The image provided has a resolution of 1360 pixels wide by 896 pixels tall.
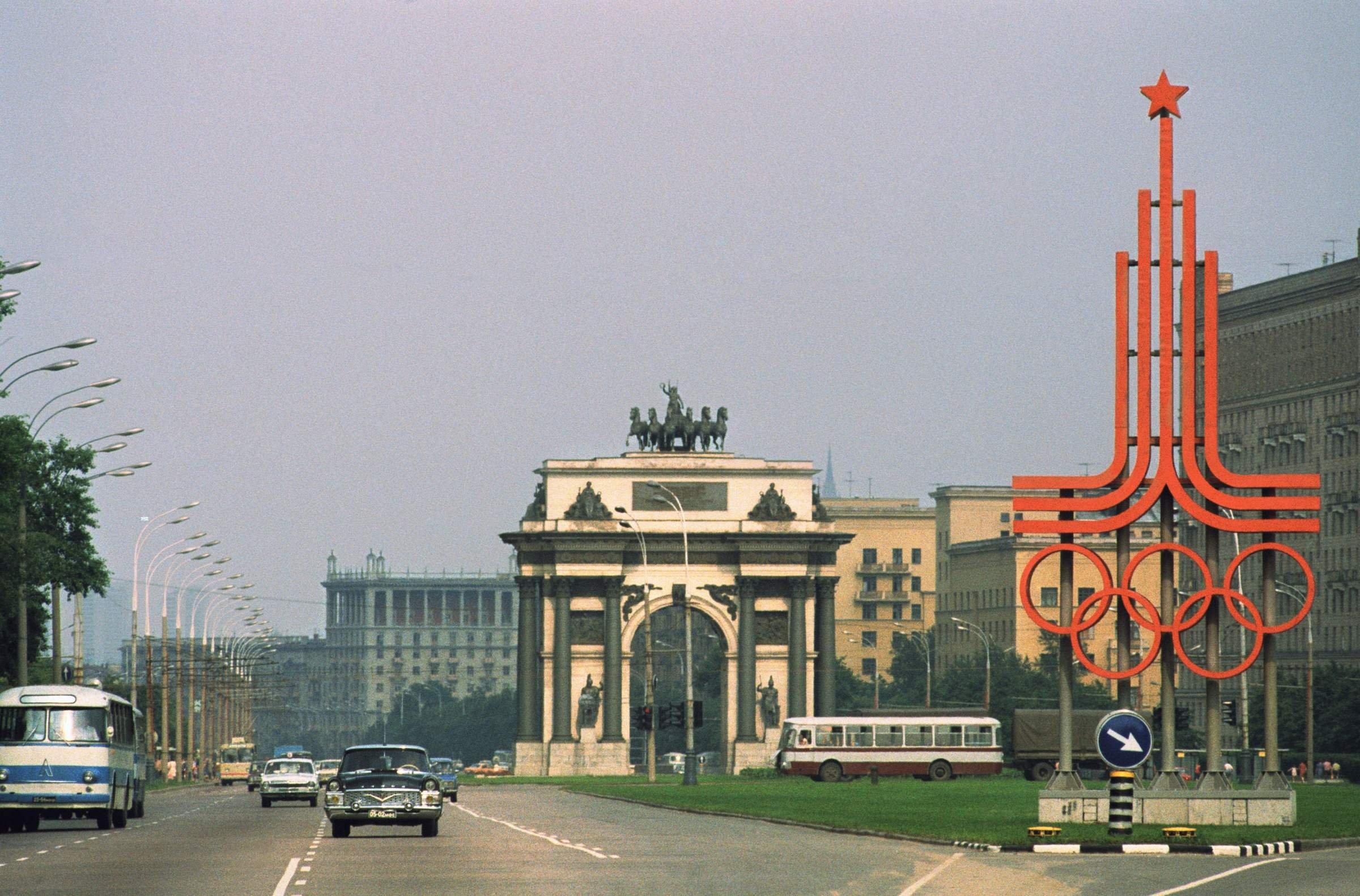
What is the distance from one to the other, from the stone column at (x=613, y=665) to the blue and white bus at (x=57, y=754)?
70.3 meters

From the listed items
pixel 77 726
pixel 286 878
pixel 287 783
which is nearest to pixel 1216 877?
pixel 286 878

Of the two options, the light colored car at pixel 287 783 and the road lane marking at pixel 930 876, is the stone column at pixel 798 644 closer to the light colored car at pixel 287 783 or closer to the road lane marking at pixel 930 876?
the light colored car at pixel 287 783

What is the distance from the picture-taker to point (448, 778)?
85.9 meters

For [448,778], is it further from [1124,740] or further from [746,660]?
[1124,740]

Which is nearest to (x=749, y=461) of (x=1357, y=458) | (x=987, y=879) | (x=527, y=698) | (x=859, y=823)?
(x=527, y=698)

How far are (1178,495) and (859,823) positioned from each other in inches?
360

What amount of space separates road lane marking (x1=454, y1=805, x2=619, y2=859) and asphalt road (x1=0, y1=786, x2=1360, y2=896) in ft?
0.30

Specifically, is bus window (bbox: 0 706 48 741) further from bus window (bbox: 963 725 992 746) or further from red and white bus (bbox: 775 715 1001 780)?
bus window (bbox: 963 725 992 746)

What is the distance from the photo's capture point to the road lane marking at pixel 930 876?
32.5 m

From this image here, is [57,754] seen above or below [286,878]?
above

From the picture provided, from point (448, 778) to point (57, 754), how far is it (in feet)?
108

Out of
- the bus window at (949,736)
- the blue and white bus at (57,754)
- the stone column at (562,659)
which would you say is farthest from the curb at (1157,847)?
the stone column at (562,659)

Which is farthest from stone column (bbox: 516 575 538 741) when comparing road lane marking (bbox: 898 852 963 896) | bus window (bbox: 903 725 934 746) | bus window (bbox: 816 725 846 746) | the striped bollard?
road lane marking (bbox: 898 852 963 896)

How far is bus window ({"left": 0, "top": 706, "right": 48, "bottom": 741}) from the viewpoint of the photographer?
5362 cm
